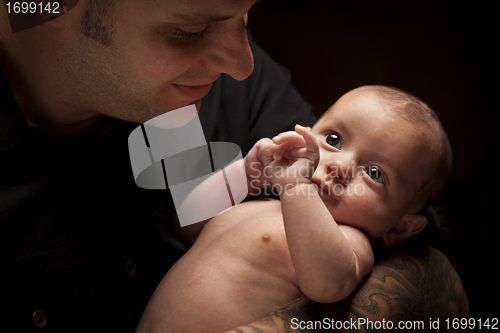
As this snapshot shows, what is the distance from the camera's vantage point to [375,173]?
0.78m

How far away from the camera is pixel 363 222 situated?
0.79 meters

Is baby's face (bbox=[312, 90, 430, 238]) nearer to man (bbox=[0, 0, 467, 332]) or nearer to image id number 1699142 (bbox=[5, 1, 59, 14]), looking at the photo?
man (bbox=[0, 0, 467, 332])

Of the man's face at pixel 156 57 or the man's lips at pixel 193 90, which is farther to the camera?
the man's lips at pixel 193 90

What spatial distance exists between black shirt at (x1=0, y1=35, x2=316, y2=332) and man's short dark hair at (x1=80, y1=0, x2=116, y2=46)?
195 millimetres

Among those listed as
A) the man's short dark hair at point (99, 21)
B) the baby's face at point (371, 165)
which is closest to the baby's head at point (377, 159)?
the baby's face at point (371, 165)

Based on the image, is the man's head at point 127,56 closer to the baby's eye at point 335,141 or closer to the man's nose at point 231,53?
the man's nose at point 231,53

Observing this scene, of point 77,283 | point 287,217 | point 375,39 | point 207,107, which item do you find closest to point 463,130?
point 375,39

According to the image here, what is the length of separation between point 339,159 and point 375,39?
853mm

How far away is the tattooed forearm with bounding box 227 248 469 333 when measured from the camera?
684mm

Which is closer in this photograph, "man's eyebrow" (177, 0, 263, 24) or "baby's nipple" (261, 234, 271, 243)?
"man's eyebrow" (177, 0, 263, 24)

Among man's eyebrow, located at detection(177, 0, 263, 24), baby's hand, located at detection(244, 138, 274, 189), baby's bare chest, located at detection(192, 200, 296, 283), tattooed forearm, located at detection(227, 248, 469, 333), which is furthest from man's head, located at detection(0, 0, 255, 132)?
tattooed forearm, located at detection(227, 248, 469, 333)

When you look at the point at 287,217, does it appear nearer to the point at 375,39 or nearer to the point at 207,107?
the point at 207,107

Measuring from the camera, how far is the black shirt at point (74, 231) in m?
0.70

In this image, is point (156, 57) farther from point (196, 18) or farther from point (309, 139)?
point (309, 139)
